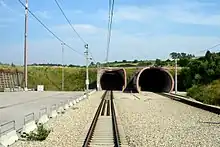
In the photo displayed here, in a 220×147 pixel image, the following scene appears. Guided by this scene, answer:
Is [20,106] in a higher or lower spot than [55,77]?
lower

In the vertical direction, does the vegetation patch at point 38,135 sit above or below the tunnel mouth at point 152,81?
below

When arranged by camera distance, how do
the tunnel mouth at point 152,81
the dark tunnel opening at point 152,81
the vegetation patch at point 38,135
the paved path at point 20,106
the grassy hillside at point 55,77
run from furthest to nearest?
the grassy hillside at point 55,77 < the dark tunnel opening at point 152,81 < the tunnel mouth at point 152,81 < the paved path at point 20,106 < the vegetation patch at point 38,135

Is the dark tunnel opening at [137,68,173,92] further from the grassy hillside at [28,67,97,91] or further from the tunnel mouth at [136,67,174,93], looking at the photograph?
the grassy hillside at [28,67,97,91]

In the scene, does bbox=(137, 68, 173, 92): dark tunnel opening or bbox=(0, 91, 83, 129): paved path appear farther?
bbox=(137, 68, 173, 92): dark tunnel opening

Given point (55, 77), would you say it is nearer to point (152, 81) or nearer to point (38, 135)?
point (152, 81)

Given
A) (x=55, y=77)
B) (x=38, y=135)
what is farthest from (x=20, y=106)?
(x=55, y=77)

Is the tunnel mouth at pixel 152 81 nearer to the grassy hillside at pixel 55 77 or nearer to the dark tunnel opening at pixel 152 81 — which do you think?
the dark tunnel opening at pixel 152 81

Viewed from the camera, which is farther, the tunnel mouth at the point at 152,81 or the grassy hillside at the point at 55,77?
the grassy hillside at the point at 55,77

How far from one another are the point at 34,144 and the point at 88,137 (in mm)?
2187

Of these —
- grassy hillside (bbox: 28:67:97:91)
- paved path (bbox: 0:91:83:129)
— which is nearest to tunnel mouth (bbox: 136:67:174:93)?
grassy hillside (bbox: 28:67:97:91)

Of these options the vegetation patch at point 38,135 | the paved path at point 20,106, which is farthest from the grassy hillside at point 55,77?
the vegetation patch at point 38,135

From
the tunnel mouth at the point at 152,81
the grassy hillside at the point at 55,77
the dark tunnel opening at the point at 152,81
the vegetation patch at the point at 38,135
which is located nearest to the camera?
the vegetation patch at the point at 38,135

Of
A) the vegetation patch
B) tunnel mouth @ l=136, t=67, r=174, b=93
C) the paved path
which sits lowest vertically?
the paved path

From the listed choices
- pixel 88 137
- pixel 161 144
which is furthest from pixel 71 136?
pixel 161 144
